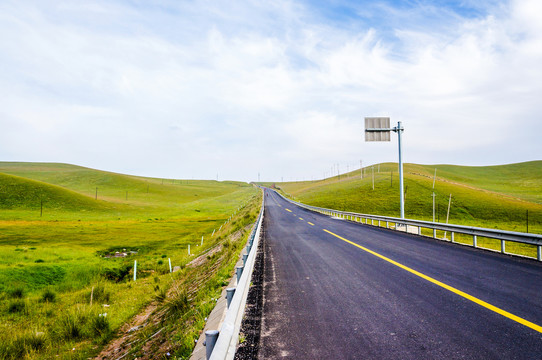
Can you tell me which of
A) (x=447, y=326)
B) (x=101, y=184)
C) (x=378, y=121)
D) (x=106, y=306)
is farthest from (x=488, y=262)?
(x=101, y=184)

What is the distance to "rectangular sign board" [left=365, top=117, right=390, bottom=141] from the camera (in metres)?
18.0

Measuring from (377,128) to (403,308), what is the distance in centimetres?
1527

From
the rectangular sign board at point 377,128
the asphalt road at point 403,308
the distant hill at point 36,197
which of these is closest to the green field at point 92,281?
the asphalt road at point 403,308

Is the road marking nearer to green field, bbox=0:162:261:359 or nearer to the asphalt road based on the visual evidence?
the asphalt road

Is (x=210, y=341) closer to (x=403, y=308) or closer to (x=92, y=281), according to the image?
(x=403, y=308)

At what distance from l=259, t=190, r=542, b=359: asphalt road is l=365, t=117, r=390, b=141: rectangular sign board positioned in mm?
10799

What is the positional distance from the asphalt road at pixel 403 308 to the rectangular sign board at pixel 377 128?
10799 millimetres

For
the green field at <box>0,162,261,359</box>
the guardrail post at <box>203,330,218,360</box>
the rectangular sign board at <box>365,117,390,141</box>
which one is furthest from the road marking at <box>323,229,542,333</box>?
the rectangular sign board at <box>365,117,390,141</box>

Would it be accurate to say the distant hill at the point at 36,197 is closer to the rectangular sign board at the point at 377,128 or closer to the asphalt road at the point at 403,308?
the rectangular sign board at the point at 377,128

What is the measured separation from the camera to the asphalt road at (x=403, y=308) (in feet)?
11.0

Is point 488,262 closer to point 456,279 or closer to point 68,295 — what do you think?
point 456,279

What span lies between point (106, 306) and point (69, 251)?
56.1 feet

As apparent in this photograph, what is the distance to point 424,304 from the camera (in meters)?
4.77

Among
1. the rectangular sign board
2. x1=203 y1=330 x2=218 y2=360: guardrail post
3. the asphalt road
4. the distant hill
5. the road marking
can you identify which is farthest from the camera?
the distant hill
